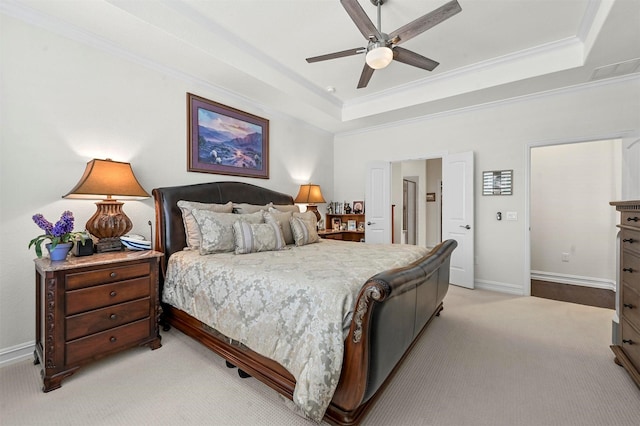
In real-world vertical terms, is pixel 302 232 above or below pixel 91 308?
above

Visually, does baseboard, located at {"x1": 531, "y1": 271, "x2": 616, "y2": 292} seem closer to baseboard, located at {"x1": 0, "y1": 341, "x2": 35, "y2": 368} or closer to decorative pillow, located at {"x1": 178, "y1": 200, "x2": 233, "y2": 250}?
decorative pillow, located at {"x1": 178, "y1": 200, "x2": 233, "y2": 250}

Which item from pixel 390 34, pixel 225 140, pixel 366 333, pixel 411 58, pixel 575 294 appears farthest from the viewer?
pixel 575 294

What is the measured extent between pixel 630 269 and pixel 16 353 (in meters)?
4.69

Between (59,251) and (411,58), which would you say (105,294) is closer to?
(59,251)

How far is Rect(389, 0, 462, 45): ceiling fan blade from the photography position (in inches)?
74.7

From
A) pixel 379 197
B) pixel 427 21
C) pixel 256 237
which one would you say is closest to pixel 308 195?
pixel 379 197

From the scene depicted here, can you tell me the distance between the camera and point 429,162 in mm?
7984

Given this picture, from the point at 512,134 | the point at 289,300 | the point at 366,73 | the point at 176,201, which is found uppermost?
the point at 366,73

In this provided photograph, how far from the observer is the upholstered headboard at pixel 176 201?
2.88 meters

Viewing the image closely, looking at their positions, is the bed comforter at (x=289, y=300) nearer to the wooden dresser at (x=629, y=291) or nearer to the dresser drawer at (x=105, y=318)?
the dresser drawer at (x=105, y=318)

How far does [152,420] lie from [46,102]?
104 inches

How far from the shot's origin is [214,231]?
265cm

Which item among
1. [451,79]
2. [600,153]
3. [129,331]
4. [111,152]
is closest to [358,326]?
[129,331]

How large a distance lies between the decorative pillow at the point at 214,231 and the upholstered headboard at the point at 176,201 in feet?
1.11
